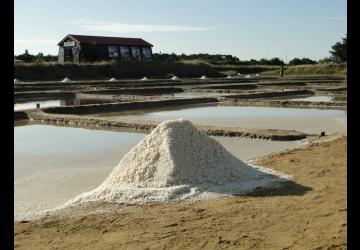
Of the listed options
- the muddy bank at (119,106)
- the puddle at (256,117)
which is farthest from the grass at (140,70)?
the puddle at (256,117)

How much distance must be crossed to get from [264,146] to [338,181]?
8.39 ft

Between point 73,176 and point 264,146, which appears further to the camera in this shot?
point 264,146

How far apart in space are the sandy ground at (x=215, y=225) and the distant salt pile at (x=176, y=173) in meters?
0.19

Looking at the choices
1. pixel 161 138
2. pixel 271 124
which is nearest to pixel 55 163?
pixel 161 138

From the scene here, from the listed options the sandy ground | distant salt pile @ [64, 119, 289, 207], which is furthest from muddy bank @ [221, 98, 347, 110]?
the sandy ground

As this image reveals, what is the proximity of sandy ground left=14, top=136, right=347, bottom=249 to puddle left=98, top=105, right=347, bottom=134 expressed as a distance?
16.2ft

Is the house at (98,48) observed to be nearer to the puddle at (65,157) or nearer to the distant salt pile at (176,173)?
the puddle at (65,157)

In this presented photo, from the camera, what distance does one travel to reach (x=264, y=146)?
6.93 meters

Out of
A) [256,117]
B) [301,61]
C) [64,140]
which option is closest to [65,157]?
[64,140]

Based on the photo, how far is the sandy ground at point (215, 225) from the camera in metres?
2.80

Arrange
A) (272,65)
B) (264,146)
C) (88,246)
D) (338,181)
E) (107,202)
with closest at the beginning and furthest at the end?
(88,246) < (107,202) < (338,181) < (264,146) < (272,65)

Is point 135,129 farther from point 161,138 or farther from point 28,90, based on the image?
point 28,90

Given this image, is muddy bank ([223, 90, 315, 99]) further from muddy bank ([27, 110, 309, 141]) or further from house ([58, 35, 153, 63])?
house ([58, 35, 153, 63])

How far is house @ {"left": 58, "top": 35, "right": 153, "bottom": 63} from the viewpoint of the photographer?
3466cm
